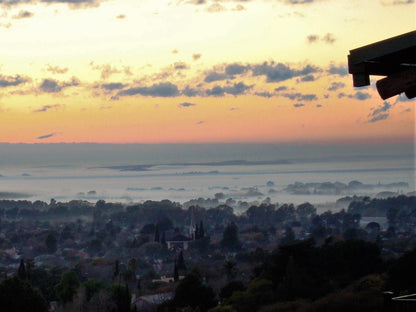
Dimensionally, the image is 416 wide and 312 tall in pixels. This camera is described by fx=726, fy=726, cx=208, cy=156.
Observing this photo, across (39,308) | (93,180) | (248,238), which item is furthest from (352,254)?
(93,180)

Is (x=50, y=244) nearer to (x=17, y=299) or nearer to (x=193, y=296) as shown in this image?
(x=193, y=296)

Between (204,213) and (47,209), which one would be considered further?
(47,209)

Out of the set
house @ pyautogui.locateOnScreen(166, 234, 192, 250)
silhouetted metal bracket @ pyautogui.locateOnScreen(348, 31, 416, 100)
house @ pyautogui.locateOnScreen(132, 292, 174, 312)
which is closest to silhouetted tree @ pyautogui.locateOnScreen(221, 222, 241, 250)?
house @ pyautogui.locateOnScreen(166, 234, 192, 250)

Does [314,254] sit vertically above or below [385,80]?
below

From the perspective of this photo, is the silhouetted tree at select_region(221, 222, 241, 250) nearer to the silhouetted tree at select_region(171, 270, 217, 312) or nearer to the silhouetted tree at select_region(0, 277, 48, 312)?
the silhouetted tree at select_region(171, 270, 217, 312)

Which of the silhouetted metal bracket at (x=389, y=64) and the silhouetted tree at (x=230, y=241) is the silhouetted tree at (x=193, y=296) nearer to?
the silhouetted metal bracket at (x=389, y=64)

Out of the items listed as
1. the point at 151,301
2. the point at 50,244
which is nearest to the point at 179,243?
the point at 50,244

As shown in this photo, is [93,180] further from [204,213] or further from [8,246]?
[8,246]

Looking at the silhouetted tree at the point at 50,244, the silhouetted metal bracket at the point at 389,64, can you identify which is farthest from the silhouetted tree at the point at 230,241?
the silhouetted metal bracket at the point at 389,64

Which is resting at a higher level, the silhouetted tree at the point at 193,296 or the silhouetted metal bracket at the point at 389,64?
the silhouetted metal bracket at the point at 389,64
